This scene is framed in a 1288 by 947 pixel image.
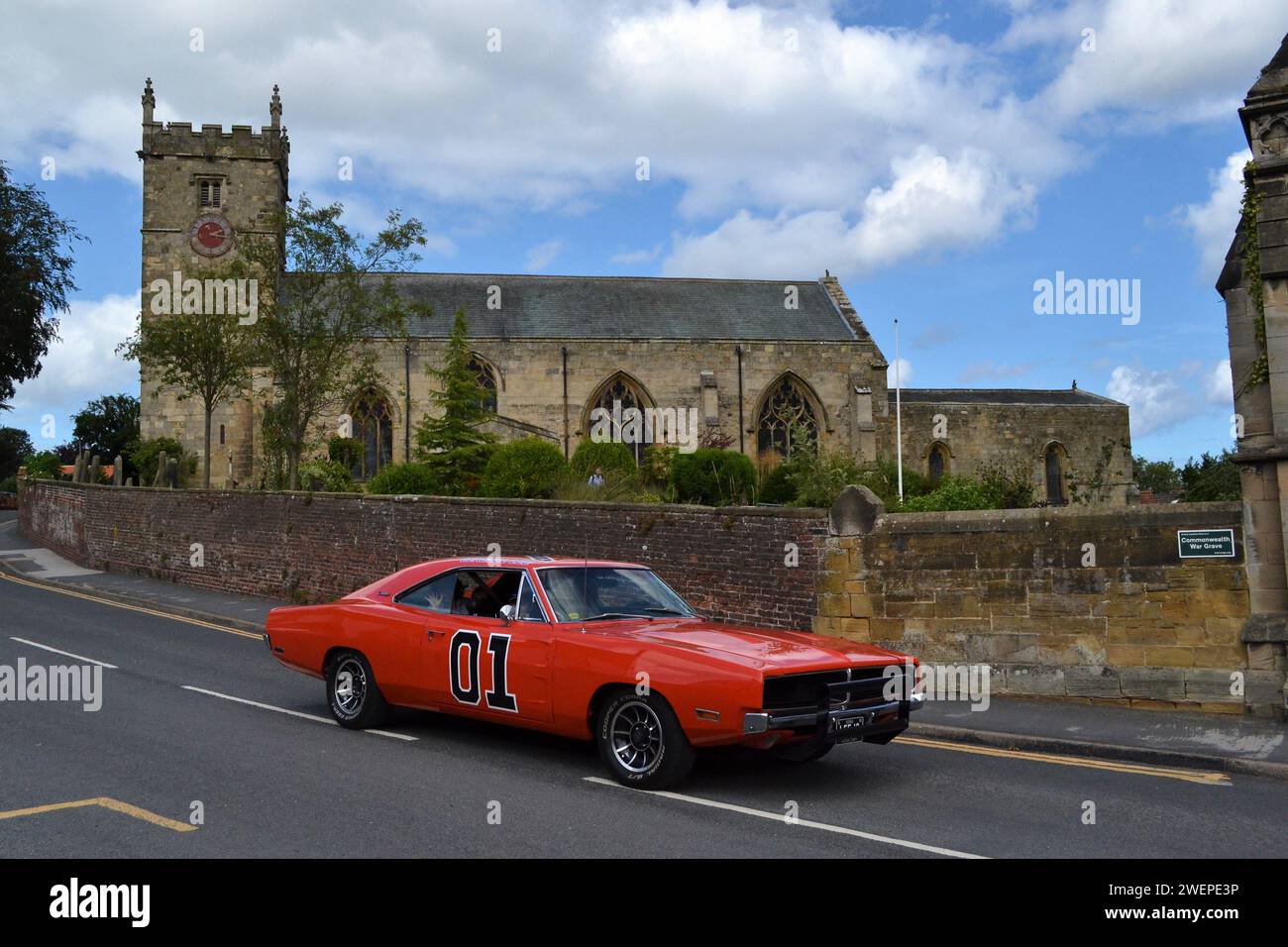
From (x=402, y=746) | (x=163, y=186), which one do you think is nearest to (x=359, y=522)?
(x=402, y=746)

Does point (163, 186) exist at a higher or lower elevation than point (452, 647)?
higher

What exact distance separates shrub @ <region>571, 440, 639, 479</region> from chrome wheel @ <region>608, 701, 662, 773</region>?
52.0ft

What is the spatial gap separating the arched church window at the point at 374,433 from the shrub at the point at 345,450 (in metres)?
2.60

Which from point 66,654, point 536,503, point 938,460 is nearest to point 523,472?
point 536,503

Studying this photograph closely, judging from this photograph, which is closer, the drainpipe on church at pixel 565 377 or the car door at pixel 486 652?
the car door at pixel 486 652

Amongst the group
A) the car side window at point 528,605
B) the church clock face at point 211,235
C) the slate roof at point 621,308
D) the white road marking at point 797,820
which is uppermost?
the church clock face at point 211,235

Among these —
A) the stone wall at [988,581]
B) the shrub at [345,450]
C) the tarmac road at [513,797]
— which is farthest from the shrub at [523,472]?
the tarmac road at [513,797]

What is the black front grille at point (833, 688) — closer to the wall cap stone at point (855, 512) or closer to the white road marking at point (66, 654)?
the wall cap stone at point (855, 512)

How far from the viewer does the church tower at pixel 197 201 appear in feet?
119

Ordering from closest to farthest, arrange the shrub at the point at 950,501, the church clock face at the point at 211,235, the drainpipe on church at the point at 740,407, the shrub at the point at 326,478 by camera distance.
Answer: the shrub at the point at 950,501 → the shrub at the point at 326,478 → the church clock face at the point at 211,235 → the drainpipe on church at the point at 740,407

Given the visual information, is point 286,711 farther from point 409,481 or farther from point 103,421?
point 103,421

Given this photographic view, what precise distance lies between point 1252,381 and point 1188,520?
1.50 m
